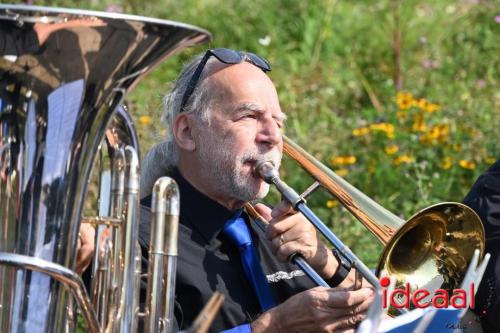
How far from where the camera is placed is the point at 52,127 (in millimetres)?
2496

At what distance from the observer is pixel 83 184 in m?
2.57

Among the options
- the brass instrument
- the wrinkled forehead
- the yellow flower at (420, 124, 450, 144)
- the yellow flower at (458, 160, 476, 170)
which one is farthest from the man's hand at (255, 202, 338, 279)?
the yellow flower at (420, 124, 450, 144)

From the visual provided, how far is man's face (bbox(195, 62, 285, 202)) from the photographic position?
3.49 metres

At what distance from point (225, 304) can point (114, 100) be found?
3.27 feet

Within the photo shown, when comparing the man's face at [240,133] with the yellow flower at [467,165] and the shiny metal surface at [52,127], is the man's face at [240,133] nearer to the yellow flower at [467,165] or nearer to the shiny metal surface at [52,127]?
the shiny metal surface at [52,127]

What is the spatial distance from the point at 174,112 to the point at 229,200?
15.1 inches

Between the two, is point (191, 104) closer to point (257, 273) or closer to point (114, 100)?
point (257, 273)

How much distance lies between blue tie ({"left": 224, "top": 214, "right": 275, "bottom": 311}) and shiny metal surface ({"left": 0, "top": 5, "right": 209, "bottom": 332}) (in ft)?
3.26

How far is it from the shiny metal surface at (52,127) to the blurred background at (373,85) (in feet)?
5.63

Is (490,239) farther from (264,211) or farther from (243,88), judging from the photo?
(243,88)

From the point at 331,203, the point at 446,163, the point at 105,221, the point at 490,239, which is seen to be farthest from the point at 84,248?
the point at 446,163

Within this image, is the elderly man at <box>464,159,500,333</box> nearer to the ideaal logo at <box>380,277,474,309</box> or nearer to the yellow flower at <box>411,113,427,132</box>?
the ideaal logo at <box>380,277,474,309</box>

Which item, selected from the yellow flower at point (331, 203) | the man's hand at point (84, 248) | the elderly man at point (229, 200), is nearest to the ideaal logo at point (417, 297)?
the elderly man at point (229, 200)

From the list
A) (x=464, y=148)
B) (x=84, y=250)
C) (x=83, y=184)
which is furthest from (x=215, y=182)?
(x=464, y=148)
